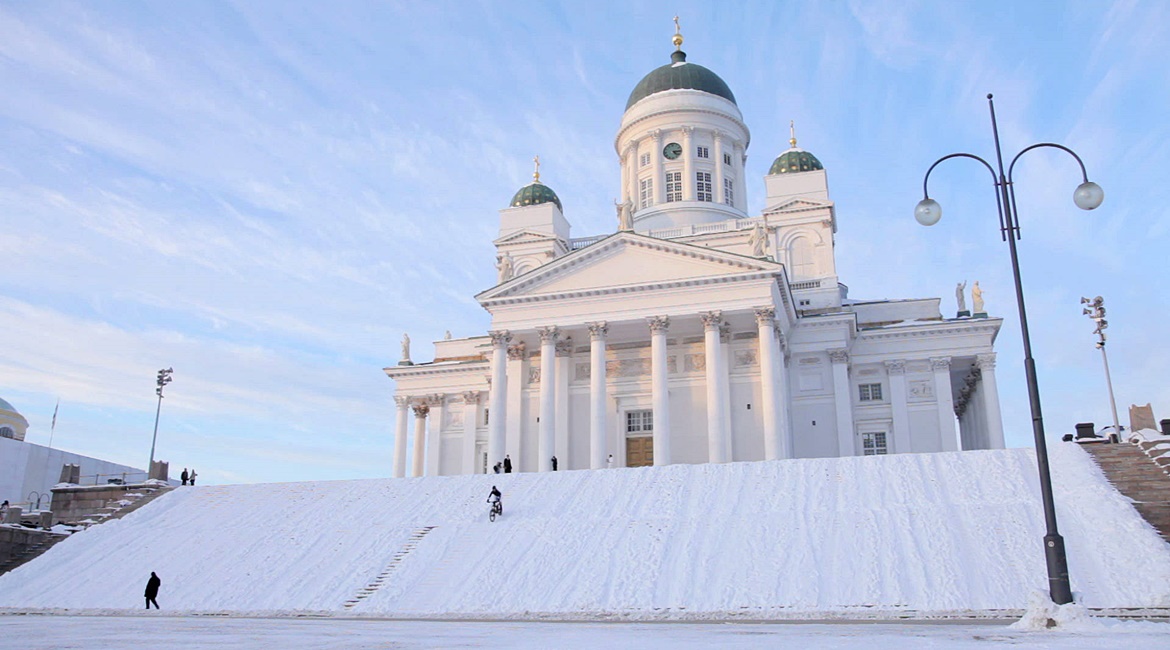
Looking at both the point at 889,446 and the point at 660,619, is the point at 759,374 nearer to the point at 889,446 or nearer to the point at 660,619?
the point at 889,446

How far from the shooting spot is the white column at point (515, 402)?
40.9m

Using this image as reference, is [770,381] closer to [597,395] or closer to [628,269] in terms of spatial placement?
[597,395]

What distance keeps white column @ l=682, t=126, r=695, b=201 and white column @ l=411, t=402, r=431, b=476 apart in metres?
19.3

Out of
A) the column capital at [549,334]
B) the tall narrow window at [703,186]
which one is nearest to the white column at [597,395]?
the column capital at [549,334]

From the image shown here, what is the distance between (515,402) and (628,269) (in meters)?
7.76

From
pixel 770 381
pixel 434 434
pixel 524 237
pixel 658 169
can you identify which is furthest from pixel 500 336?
pixel 658 169

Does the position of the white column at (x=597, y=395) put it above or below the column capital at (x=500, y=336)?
below

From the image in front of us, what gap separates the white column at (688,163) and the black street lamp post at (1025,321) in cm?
3675

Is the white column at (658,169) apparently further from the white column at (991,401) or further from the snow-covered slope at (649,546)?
the snow-covered slope at (649,546)

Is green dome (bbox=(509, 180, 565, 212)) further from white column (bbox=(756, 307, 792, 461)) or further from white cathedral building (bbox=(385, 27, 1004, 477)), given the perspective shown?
white column (bbox=(756, 307, 792, 461))

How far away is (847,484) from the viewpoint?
26.9 m

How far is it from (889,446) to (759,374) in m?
7.70

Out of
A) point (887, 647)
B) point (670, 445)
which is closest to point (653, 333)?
point (670, 445)

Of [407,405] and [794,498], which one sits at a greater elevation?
[407,405]
